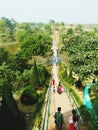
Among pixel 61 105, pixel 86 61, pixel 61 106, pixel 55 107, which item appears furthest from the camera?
pixel 86 61

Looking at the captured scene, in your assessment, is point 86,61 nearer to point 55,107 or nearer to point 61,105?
point 61,105

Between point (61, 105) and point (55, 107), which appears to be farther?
point (61, 105)

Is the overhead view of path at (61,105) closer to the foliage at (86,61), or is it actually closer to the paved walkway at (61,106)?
the paved walkway at (61,106)

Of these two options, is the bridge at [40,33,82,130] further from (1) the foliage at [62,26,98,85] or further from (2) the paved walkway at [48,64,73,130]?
(1) the foliage at [62,26,98,85]

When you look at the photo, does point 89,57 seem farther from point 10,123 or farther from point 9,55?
point 9,55

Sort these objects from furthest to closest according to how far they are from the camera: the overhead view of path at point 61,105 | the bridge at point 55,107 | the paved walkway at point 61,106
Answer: the overhead view of path at point 61,105, the paved walkway at point 61,106, the bridge at point 55,107

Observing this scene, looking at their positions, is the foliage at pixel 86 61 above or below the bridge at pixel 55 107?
above

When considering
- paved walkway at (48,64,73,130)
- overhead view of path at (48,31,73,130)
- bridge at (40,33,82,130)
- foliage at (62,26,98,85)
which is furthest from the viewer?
foliage at (62,26,98,85)

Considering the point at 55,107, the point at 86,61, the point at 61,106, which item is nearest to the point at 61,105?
the point at 61,106

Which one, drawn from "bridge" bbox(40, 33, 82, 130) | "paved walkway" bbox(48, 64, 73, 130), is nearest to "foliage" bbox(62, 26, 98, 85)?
"bridge" bbox(40, 33, 82, 130)

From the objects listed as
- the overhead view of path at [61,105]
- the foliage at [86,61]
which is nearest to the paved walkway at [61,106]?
the overhead view of path at [61,105]

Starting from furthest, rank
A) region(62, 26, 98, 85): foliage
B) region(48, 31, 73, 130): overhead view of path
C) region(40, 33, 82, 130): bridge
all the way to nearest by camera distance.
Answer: region(62, 26, 98, 85): foliage
region(48, 31, 73, 130): overhead view of path
region(40, 33, 82, 130): bridge
